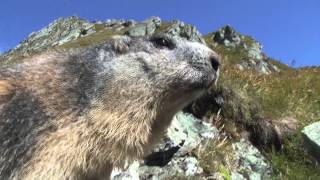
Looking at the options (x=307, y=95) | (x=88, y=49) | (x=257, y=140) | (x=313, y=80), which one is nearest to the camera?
(x=88, y=49)

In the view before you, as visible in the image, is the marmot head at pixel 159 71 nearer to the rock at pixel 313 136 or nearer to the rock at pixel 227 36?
the rock at pixel 313 136

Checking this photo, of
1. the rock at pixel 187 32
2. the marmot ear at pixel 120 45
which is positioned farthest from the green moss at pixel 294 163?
the rock at pixel 187 32

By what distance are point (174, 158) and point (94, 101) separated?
4439 millimetres

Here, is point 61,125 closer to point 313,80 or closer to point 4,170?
point 4,170

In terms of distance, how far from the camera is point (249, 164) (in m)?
13.1

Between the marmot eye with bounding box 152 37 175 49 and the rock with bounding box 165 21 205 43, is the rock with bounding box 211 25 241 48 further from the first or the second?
the marmot eye with bounding box 152 37 175 49

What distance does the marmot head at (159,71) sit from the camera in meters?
8.49

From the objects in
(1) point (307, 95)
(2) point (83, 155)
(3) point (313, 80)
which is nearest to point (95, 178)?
(2) point (83, 155)

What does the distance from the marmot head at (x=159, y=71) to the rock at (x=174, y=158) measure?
9.78 feet

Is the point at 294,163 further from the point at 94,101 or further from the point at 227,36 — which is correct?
the point at 227,36

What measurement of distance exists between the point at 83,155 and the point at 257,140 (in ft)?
22.8

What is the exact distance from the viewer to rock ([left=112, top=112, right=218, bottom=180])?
38.6 feet

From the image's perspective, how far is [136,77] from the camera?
8.61 meters

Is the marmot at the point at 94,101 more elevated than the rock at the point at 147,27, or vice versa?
the rock at the point at 147,27
